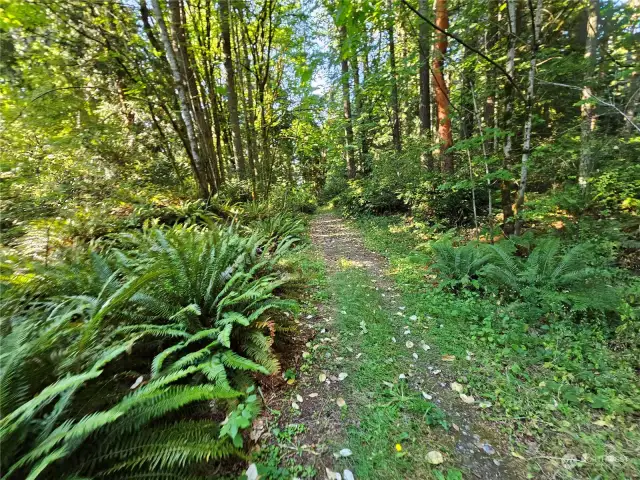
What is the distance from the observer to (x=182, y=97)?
16.3 ft

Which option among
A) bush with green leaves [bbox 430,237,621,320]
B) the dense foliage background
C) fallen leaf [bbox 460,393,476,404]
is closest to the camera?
the dense foliage background

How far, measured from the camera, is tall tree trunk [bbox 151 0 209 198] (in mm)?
4410

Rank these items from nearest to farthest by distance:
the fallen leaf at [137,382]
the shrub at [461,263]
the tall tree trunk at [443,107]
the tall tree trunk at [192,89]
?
the fallen leaf at [137,382], the shrub at [461,263], the tall tree trunk at [192,89], the tall tree trunk at [443,107]

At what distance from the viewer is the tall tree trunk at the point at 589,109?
13.9 feet

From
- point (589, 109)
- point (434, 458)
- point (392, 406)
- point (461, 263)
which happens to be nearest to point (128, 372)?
point (392, 406)

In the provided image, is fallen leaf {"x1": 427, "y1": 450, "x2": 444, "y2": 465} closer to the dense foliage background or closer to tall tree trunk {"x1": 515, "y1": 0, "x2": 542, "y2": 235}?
the dense foliage background

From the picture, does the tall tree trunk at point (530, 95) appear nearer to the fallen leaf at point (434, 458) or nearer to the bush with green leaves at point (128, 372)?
the fallen leaf at point (434, 458)

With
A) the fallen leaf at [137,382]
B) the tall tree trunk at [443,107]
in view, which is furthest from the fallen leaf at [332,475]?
the tall tree trunk at [443,107]

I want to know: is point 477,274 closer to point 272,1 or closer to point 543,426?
point 543,426

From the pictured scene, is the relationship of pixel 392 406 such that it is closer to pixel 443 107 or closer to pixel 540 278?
pixel 540 278

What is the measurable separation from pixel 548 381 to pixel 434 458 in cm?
126

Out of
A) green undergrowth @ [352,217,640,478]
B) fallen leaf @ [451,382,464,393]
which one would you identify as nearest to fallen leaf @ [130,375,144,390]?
fallen leaf @ [451,382,464,393]

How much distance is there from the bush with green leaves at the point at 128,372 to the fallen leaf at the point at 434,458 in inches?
47.3

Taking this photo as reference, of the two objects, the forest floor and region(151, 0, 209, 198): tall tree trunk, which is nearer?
the forest floor
